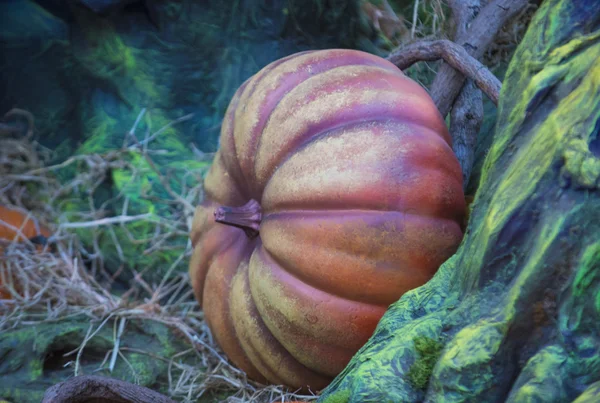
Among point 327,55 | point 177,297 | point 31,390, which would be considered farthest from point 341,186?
point 177,297

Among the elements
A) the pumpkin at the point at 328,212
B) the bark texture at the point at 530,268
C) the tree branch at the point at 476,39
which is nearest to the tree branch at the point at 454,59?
the tree branch at the point at 476,39

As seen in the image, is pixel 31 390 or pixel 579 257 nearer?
pixel 579 257

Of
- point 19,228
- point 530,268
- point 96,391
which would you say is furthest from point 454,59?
point 19,228

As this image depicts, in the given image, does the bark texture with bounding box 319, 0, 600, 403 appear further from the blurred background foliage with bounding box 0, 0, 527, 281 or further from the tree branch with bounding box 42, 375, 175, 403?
the blurred background foliage with bounding box 0, 0, 527, 281

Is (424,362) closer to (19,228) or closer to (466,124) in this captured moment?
(466,124)

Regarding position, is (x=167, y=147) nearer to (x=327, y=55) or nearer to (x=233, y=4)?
(x=233, y=4)

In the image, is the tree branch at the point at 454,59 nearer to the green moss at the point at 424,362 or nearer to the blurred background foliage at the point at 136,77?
the blurred background foliage at the point at 136,77

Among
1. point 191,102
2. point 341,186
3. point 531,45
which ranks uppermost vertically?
point 531,45

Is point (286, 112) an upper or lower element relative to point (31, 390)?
upper
